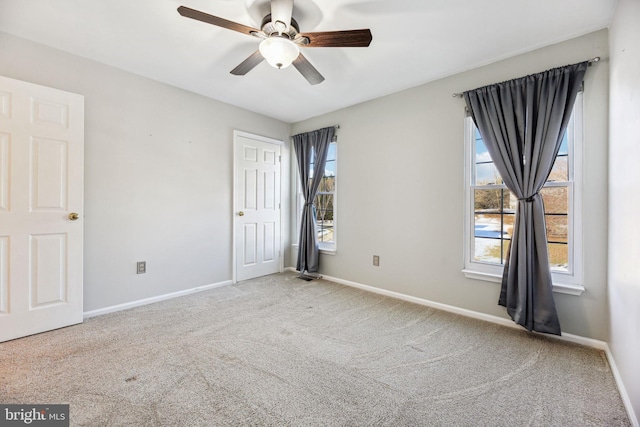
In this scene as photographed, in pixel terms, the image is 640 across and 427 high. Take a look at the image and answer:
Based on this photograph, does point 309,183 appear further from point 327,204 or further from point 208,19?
point 208,19

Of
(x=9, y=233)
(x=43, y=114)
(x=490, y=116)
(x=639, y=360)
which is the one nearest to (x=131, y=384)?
(x=9, y=233)

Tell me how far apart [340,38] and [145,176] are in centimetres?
253

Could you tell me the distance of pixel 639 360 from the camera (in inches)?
52.7

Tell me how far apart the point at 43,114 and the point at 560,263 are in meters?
4.60

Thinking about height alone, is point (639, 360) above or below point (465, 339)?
above

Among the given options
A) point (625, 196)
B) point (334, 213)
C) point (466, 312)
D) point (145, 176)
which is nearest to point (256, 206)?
point (334, 213)

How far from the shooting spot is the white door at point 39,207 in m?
2.19

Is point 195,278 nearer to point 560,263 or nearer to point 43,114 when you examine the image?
point 43,114

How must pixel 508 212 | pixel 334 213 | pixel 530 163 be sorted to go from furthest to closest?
pixel 334 213, pixel 508 212, pixel 530 163

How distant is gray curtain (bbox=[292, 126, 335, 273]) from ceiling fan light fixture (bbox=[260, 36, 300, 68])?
6.50 ft

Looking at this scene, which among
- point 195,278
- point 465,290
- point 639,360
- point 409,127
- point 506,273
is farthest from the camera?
point 195,278

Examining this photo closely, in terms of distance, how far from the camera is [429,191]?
9.95 ft

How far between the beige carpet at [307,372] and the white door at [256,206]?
1.35m

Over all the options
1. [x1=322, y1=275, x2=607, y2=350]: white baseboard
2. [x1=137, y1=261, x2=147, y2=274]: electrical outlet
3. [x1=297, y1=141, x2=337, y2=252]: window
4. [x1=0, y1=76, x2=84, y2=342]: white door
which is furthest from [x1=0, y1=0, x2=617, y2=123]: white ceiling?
[x1=322, y1=275, x2=607, y2=350]: white baseboard
